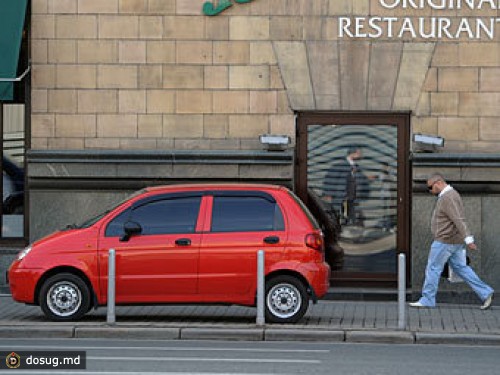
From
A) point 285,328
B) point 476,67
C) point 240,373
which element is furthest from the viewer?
point 476,67

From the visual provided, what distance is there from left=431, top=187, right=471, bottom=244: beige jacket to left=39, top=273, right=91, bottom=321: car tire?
492cm

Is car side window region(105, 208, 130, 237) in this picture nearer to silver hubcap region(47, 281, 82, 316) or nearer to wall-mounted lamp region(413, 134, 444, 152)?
silver hubcap region(47, 281, 82, 316)

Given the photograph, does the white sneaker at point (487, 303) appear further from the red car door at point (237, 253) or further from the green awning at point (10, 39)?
the green awning at point (10, 39)

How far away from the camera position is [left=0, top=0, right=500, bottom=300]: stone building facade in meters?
17.3

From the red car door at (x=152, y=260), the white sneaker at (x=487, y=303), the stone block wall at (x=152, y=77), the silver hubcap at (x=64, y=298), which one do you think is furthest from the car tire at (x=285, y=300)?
the stone block wall at (x=152, y=77)

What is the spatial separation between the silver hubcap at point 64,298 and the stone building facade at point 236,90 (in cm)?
379

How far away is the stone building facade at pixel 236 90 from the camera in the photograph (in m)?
17.3

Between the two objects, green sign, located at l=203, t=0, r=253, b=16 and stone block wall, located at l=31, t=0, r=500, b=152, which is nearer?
stone block wall, located at l=31, t=0, r=500, b=152

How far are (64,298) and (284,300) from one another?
268 cm

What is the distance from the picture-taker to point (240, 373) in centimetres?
1056

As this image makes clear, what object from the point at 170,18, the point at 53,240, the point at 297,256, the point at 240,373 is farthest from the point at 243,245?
the point at 170,18

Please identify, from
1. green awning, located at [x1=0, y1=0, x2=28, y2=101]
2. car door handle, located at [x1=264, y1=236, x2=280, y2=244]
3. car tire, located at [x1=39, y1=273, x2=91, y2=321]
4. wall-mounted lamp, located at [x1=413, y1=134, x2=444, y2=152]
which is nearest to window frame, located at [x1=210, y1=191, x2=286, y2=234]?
car door handle, located at [x1=264, y1=236, x2=280, y2=244]

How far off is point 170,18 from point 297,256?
5352mm

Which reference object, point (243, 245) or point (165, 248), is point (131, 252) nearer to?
point (165, 248)
